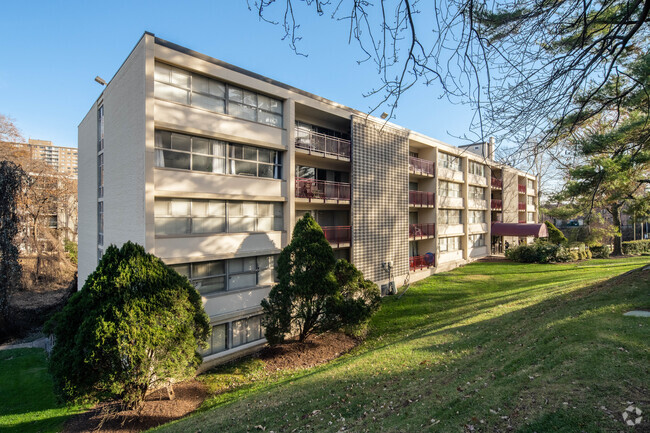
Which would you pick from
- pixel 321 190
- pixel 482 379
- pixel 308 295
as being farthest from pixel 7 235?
pixel 482 379

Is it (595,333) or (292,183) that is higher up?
(292,183)

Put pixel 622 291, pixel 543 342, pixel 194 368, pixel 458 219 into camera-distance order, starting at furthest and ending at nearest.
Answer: pixel 458 219 → pixel 622 291 → pixel 194 368 → pixel 543 342

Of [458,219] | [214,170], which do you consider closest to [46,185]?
[214,170]

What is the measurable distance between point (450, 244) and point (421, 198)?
685cm

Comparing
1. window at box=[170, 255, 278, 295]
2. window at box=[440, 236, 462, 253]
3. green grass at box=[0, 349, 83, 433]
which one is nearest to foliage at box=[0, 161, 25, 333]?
green grass at box=[0, 349, 83, 433]

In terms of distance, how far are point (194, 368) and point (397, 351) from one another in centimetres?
604

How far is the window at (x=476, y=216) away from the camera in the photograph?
30684 mm

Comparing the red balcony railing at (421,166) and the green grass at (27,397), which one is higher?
the red balcony railing at (421,166)

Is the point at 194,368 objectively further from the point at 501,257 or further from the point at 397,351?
the point at 501,257

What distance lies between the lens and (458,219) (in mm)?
28562

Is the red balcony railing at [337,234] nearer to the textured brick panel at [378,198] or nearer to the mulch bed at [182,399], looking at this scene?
the textured brick panel at [378,198]

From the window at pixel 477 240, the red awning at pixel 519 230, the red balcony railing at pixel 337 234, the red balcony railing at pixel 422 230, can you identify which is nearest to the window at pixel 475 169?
the red awning at pixel 519 230

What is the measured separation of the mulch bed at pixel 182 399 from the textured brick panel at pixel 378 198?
5.49 meters

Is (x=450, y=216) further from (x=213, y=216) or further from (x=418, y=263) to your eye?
(x=213, y=216)
